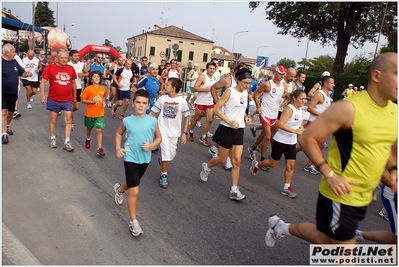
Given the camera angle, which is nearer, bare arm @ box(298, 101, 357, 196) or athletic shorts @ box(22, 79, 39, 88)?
bare arm @ box(298, 101, 357, 196)

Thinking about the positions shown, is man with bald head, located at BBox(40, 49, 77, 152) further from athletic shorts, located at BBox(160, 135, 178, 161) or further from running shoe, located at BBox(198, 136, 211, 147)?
running shoe, located at BBox(198, 136, 211, 147)

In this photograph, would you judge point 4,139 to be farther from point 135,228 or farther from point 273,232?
point 273,232

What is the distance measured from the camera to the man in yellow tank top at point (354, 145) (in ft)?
7.70

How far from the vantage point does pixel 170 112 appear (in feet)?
17.9

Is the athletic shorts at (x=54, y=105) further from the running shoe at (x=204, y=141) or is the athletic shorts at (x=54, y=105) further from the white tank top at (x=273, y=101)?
the white tank top at (x=273, y=101)

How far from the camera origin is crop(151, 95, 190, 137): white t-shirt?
5.45m

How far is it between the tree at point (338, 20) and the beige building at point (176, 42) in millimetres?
43091

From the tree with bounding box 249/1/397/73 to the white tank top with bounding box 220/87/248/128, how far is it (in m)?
23.9

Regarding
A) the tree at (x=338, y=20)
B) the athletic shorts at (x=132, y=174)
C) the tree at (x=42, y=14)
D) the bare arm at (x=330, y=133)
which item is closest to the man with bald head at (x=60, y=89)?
the athletic shorts at (x=132, y=174)

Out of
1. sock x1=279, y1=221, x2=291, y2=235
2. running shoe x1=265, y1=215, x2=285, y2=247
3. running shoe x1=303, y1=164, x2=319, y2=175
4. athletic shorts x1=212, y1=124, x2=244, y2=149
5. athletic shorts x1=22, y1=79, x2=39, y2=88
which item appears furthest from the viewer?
athletic shorts x1=22, y1=79, x2=39, y2=88

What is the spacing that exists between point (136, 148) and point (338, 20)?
30.7 meters

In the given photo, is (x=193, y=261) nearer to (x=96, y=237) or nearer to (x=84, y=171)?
(x=96, y=237)

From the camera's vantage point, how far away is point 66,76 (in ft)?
21.9

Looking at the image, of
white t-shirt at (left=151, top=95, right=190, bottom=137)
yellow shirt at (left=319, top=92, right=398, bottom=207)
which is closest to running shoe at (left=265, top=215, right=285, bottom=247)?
yellow shirt at (left=319, top=92, right=398, bottom=207)
